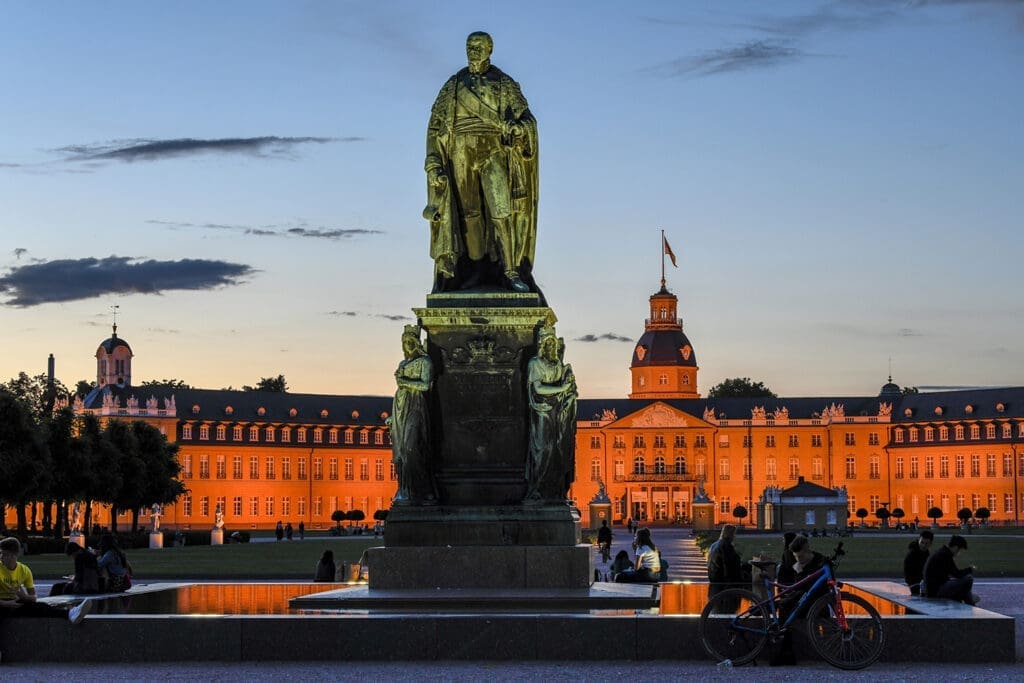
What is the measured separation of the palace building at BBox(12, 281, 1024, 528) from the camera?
567ft

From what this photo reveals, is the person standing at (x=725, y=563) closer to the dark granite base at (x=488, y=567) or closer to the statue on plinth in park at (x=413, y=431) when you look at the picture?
the dark granite base at (x=488, y=567)

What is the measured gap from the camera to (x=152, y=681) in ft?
52.7

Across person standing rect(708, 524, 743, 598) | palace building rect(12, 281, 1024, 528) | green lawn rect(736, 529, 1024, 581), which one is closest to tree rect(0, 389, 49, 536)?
green lawn rect(736, 529, 1024, 581)

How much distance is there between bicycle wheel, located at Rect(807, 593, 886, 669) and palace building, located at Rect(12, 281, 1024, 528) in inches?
5939

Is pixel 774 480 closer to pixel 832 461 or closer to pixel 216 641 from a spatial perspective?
pixel 832 461

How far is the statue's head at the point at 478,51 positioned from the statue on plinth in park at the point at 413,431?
3.61 metres

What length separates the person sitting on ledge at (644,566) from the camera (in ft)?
83.7

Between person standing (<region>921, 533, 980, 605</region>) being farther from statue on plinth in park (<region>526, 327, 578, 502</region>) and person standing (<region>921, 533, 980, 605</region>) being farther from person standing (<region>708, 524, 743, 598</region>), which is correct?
statue on plinth in park (<region>526, 327, 578, 502</region>)

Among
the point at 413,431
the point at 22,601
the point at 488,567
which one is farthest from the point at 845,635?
the point at 22,601

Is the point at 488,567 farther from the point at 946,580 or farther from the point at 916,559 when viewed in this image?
the point at 916,559

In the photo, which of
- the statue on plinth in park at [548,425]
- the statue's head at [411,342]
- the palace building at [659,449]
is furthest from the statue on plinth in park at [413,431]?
the palace building at [659,449]

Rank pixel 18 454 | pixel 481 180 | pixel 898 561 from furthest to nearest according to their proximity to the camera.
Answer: pixel 18 454, pixel 898 561, pixel 481 180

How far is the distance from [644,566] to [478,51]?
954cm

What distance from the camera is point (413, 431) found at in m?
21.2
